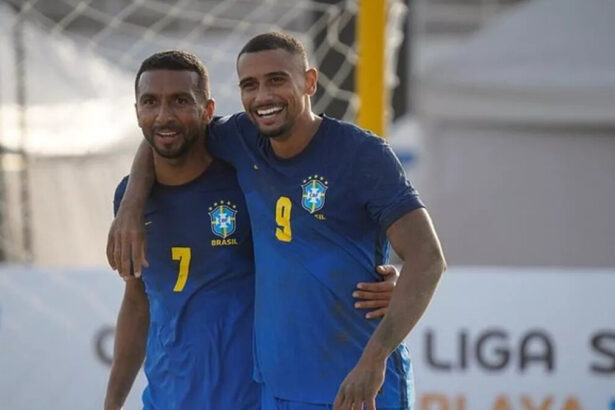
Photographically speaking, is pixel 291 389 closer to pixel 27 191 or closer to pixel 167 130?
pixel 167 130

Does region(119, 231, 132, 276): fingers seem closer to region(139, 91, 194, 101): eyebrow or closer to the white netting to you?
region(139, 91, 194, 101): eyebrow

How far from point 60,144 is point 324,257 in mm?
5512

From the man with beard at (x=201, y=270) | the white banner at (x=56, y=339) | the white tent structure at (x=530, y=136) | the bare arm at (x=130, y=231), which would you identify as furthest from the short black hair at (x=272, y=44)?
the white tent structure at (x=530, y=136)

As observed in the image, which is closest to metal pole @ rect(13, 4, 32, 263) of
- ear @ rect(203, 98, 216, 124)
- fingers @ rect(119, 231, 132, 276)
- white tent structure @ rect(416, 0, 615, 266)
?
white tent structure @ rect(416, 0, 615, 266)

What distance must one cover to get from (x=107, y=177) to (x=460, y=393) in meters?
3.71

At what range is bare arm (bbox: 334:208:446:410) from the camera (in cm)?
273

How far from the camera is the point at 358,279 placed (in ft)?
9.64

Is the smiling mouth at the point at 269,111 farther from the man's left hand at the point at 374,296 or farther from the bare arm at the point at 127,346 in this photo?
the bare arm at the point at 127,346

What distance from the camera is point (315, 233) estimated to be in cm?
293

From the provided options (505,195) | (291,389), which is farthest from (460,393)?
(505,195)

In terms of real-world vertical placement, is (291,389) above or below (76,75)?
below

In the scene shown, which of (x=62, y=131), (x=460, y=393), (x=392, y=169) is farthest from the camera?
(x=62, y=131)

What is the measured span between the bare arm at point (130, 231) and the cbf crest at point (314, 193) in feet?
1.51

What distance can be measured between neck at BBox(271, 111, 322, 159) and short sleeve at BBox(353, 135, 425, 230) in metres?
0.15
